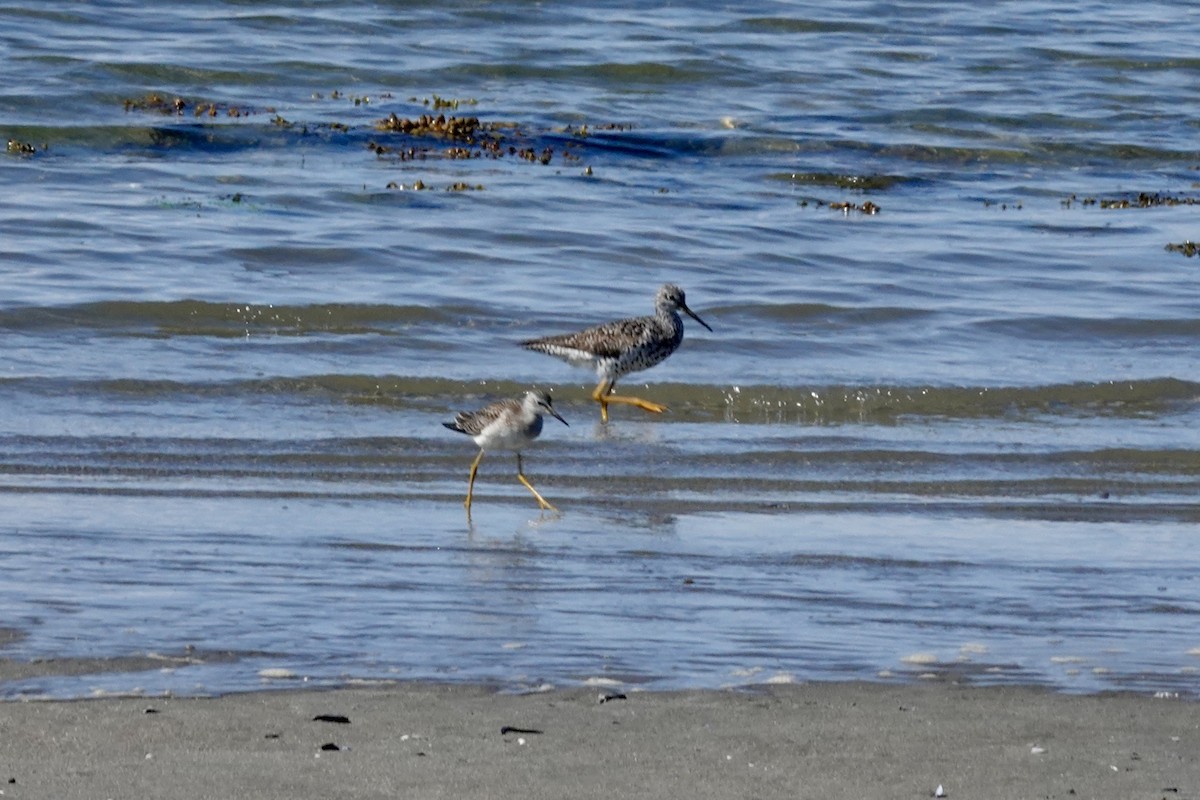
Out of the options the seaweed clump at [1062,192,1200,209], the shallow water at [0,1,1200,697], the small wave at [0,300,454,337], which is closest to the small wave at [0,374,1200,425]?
the shallow water at [0,1,1200,697]

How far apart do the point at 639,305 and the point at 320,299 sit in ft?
7.52

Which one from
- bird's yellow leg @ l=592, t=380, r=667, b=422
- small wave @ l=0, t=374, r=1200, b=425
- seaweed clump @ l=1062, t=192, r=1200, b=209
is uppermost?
seaweed clump @ l=1062, t=192, r=1200, b=209

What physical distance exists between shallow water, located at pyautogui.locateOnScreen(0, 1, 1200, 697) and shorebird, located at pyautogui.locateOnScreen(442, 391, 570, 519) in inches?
10.2

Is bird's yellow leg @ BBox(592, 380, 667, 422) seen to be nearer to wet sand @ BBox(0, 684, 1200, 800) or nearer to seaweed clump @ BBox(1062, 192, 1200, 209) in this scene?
wet sand @ BBox(0, 684, 1200, 800)

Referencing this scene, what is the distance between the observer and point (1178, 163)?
22.0 metres

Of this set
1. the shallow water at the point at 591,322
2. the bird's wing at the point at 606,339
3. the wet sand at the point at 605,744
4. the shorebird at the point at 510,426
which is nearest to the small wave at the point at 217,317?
the shallow water at the point at 591,322

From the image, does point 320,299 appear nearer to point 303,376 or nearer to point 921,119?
point 303,376

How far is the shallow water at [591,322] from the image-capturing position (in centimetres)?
610

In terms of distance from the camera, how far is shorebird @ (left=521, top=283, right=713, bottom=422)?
11539 millimetres

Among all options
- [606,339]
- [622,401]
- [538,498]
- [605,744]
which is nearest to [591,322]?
[606,339]

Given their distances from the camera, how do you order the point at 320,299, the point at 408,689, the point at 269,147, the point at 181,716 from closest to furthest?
the point at 181,716 < the point at 408,689 < the point at 320,299 < the point at 269,147

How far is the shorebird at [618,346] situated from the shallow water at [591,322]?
220mm

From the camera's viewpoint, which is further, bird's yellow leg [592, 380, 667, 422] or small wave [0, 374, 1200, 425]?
bird's yellow leg [592, 380, 667, 422]

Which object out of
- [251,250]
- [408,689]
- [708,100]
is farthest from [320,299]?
[708,100]
